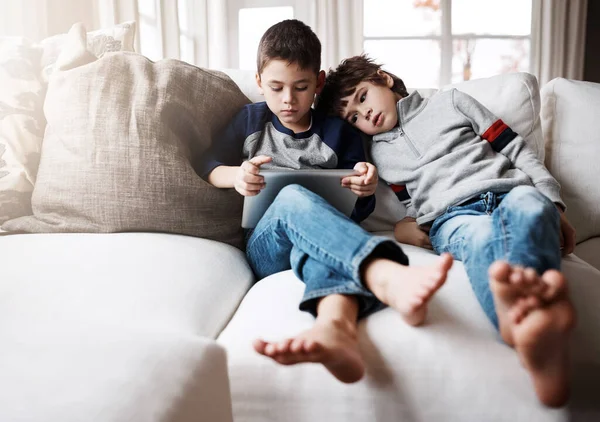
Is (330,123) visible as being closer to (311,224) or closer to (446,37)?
(311,224)

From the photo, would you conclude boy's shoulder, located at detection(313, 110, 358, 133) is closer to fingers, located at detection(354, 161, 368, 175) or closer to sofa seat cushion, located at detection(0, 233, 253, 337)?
fingers, located at detection(354, 161, 368, 175)

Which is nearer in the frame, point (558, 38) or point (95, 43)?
point (95, 43)

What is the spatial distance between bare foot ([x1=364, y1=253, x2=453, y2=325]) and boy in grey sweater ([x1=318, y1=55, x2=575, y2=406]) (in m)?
0.07

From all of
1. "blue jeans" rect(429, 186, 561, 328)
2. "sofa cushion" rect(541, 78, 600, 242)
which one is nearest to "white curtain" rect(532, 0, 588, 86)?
"sofa cushion" rect(541, 78, 600, 242)

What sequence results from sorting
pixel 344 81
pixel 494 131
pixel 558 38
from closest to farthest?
A: pixel 494 131
pixel 344 81
pixel 558 38

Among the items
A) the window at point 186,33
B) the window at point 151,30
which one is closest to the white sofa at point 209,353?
the window at point 151,30

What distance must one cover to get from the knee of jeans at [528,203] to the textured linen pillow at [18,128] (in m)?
1.02

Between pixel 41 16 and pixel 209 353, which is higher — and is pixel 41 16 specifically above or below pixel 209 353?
above

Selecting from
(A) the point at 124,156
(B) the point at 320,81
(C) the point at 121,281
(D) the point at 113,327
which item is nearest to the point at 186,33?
(B) the point at 320,81

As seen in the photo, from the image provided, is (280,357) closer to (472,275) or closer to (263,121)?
(472,275)

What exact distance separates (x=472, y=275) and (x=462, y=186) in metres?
0.35

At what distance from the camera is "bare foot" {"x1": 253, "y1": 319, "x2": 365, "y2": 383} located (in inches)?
27.6

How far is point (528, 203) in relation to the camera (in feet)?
2.93

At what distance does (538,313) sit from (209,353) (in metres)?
0.43
